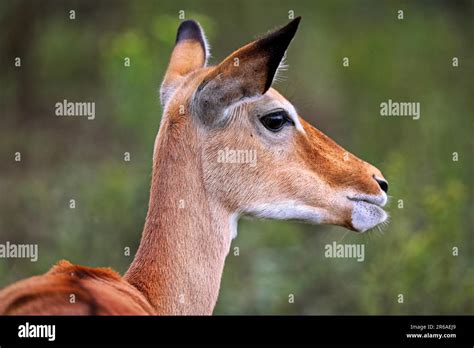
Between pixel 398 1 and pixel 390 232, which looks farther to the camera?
pixel 398 1

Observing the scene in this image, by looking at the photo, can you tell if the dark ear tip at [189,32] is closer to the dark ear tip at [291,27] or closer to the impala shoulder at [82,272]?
the dark ear tip at [291,27]

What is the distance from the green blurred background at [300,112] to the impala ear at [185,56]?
2.50 feet

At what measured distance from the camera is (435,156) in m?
11.1

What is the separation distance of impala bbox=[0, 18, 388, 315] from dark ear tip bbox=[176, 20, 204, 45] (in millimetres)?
747

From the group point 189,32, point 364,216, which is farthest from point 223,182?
point 189,32

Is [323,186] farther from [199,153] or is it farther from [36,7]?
[36,7]

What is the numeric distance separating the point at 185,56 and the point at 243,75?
44.7 inches

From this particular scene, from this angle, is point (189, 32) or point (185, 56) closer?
point (185, 56)

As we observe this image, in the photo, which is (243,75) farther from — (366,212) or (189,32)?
(189,32)

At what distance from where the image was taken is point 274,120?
568 cm

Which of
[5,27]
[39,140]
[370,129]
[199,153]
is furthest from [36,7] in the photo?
[199,153]
